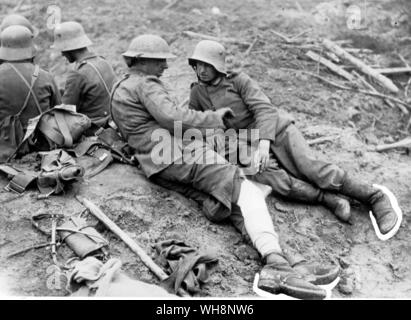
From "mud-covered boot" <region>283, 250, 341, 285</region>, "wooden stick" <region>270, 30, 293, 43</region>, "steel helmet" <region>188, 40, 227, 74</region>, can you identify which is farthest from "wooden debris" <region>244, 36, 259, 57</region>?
"mud-covered boot" <region>283, 250, 341, 285</region>

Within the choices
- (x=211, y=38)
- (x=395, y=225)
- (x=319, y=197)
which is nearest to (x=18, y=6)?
(x=211, y=38)

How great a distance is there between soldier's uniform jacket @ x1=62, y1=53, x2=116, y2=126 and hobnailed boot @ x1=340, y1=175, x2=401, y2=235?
2.75 meters

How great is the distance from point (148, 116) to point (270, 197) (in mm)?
1516

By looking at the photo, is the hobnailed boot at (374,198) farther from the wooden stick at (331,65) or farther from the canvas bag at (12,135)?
the wooden stick at (331,65)

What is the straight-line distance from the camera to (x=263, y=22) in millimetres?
10906

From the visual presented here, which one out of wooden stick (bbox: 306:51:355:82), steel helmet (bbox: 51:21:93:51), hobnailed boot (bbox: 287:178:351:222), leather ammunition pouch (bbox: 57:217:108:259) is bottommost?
wooden stick (bbox: 306:51:355:82)

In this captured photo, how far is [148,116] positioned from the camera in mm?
5105

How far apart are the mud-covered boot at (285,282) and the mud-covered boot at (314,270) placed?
12 cm

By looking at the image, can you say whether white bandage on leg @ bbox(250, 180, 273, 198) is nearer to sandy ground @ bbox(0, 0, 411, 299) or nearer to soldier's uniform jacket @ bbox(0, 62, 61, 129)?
sandy ground @ bbox(0, 0, 411, 299)

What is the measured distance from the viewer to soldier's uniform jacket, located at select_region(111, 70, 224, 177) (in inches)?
193

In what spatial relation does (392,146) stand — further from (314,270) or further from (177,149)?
(177,149)

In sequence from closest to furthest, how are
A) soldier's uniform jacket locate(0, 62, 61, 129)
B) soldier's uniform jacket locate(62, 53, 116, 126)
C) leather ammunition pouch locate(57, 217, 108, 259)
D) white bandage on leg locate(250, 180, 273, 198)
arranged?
leather ammunition pouch locate(57, 217, 108, 259)
white bandage on leg locate(250, 180, 273, 198)
soldier's uniform jacket locate(0, 62, 61, 129)
soldier's uniform jacket locate(62, 53, 116, 126)

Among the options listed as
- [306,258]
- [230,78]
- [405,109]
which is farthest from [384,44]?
[306,258]
